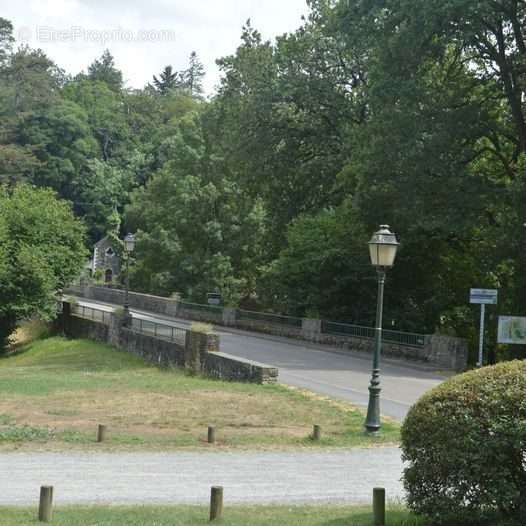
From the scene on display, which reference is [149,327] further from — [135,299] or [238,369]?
[135,299]

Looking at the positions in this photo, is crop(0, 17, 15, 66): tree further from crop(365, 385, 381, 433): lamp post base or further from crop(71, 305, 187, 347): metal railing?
crop(365, 385, 381, 433): lamp post base

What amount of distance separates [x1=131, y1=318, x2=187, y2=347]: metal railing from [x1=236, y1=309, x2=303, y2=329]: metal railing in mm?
7456

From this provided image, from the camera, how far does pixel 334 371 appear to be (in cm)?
2673

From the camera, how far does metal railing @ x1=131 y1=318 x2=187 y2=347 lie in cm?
Answer: 3138

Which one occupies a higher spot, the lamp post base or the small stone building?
the small stone building

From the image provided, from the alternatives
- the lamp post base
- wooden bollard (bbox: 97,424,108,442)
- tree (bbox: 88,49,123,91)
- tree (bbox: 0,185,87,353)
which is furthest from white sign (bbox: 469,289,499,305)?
tree (bbox: 88,49,123,91)

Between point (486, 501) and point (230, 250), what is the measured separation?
169 feet

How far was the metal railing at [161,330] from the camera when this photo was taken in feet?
103

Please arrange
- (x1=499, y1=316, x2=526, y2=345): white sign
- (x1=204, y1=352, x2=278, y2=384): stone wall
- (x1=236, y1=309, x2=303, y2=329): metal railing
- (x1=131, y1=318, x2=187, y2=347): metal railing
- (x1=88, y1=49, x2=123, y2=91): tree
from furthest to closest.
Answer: (x1=88, y1=49, x2=123, y2=91): tree
(x1=236, y1=309, x2=303, y2=329): metal railing
(x1=131, y1=318, x2=187, y2=347): metal railing
(x1=499, y1=316, x2=526, y2=345): white sign
(x1=204, y1=352, x2=278, y2=384): stone wall

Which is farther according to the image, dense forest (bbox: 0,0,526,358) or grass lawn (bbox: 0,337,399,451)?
dense forest (bbox: 0,0,526,358)

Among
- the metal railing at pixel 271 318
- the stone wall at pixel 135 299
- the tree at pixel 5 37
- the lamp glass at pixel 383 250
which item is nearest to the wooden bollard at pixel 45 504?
the lamp glass at pixel 383 250

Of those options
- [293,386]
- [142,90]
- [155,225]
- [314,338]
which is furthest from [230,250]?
[142,90]

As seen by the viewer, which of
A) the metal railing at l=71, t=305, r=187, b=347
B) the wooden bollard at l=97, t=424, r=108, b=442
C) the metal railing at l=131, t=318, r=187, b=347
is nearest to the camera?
the wooden bollard at l=97, t=424, r=108, b=442

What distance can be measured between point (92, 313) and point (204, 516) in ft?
118
